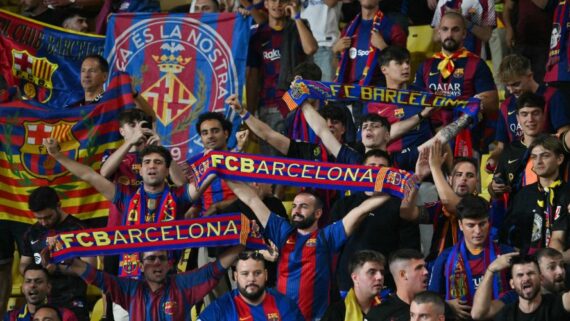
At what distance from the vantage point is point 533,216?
34.3 feet

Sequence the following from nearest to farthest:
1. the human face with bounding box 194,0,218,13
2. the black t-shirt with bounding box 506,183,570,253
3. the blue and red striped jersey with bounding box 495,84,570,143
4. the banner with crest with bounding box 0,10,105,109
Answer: the black t-shirt with bounding box 506,183,570,253 → the blue and red striped jersey with bounding box 495,84,570,143 → the banner with crest with bounding box 0,10,105,109 → the human face with bounding box 194,0,218,13

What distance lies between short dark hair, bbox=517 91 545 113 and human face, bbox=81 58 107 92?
3.71 m

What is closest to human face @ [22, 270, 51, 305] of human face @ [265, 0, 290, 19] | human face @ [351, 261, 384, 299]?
human face @ [351, 261, 384, 299]

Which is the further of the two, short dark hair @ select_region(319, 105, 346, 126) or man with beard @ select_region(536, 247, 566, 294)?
short dark hair @ select_region(319, 105, 346, 126)

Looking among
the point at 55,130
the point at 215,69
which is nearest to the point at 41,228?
the point at 55,130

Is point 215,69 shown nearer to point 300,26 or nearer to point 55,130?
point 300,26

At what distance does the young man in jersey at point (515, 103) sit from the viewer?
37.2 feet

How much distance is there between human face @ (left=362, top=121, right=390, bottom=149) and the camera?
1110cm

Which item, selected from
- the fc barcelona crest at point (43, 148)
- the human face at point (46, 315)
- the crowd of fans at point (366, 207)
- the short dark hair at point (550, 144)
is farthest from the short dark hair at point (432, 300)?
the fc barcelona crest at point (43, 148)

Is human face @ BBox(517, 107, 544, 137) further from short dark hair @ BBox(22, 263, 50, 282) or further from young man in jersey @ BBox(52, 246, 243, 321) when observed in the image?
short dark hair @ BBox(22, 263, 50, 282)

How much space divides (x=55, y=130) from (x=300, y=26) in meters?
2.55

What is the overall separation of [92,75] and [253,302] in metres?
3.41

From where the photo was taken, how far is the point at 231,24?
44.8ft

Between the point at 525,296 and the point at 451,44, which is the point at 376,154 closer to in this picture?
the point at 525,296
